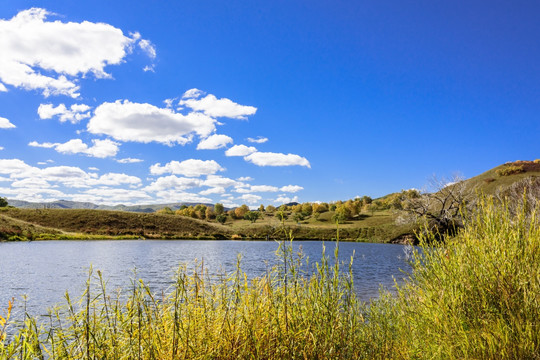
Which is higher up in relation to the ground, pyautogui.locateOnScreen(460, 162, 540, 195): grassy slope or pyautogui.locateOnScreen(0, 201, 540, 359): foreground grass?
pyautogui.locateOnScreen(460, 162, 540, 195): grassy slope

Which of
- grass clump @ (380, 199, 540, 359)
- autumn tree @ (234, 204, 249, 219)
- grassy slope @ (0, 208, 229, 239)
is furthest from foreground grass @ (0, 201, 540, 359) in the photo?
autumn tree @ (234, 204, 249, 219)

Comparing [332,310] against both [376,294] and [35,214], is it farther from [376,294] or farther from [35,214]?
[35,214]

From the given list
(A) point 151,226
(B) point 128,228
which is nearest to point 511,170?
(A) point 151,226

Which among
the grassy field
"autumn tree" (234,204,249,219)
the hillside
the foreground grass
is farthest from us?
"autumn tree" (234,204,249,219)

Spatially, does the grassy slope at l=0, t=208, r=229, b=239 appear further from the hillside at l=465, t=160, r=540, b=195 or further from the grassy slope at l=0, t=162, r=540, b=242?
the hillside at l=465, t=160, r=540, b=195

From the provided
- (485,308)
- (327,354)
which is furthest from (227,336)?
(485,308)

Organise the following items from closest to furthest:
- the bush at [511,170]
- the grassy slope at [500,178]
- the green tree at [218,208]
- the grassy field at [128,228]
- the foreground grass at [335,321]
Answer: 1. the foreground grass at [335,321]
2. the grassy field at [128,228]
3. the grassy slope at [500,178]
4. the bush at [511,170]
5. the green tree at [218,208]

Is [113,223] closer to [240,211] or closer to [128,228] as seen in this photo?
[128,228]

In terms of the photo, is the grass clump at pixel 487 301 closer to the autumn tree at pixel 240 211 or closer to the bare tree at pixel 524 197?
the bare tree at pixel 524 197

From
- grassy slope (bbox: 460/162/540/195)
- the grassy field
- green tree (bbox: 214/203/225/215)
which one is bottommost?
the grassy field

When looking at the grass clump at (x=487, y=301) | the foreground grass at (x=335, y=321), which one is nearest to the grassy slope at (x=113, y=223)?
the foreground grass at (x=335, y=321)

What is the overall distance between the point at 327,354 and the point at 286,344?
1.82 ft

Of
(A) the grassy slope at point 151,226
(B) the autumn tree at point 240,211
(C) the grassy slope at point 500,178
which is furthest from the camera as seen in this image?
(B) the autumn tree at point 240,211

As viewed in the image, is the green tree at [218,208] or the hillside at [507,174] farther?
the green tree at [218,208]
